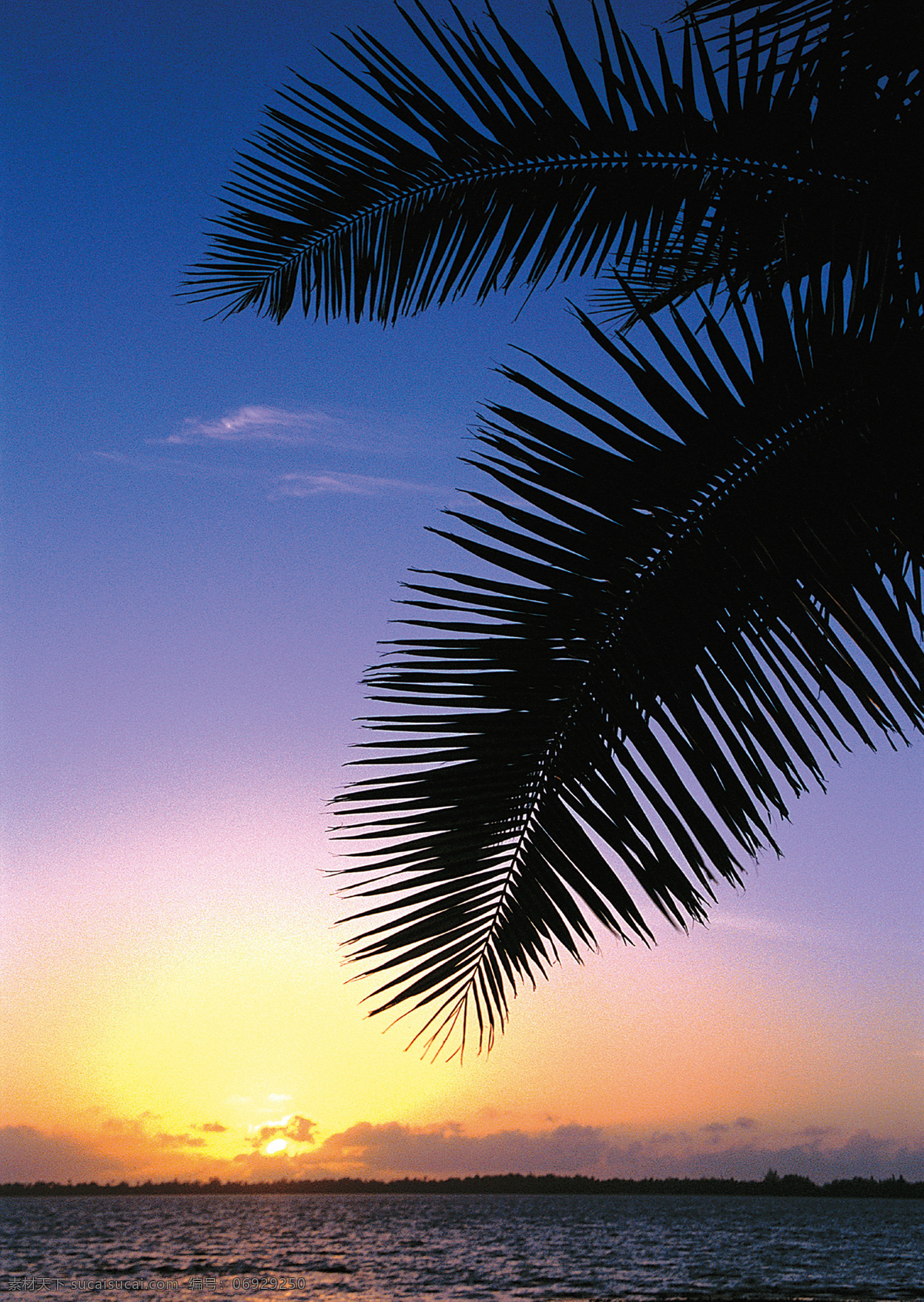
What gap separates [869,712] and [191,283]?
1.98 m

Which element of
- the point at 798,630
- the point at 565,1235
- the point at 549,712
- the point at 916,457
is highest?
the point at 916,457

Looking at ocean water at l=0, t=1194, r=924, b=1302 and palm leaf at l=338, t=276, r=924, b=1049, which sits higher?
palm leaf at l=338, t=276, r=924, b=1049

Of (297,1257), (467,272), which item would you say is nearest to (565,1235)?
(297,1257)

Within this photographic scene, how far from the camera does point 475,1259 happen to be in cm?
5784

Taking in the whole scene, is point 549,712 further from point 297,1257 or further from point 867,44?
point 297,1257

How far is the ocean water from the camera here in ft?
142

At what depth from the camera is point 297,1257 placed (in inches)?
2304

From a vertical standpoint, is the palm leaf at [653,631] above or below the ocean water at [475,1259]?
above

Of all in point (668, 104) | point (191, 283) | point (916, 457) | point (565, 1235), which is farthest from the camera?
point (565, 1235)

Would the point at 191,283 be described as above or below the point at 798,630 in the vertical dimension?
above

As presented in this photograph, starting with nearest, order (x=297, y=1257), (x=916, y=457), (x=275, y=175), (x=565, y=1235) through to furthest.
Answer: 1. (x=916, y=457)
2. (x=275, y=175)
3. (x=297, y=1257)
4. (x=565, y=1235)

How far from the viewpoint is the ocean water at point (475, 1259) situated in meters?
43.3

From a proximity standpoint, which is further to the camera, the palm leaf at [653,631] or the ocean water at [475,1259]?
the ocean water at [475,1259]

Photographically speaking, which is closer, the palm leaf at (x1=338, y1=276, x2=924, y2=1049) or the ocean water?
the palm leaf at (x1=338, y1=276, x2=924, y2=1049)
